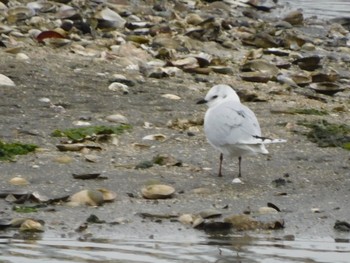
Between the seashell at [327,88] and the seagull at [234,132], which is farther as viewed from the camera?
the seashell at [327,88]

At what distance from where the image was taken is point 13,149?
7.70m

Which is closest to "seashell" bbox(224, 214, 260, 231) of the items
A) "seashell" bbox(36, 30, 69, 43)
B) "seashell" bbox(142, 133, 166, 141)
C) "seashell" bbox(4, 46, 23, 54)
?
"seashell" bbox(142, 133, 166, 141)

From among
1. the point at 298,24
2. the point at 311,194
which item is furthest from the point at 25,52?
the point at 298,24

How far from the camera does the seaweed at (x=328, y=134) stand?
333 inches

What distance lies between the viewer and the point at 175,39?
487 inches

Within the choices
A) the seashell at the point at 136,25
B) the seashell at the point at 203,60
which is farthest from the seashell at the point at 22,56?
the seashell at the point at 136,25

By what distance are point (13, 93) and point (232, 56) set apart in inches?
149

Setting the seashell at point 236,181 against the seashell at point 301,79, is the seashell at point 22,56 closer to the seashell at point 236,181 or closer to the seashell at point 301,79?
the seashell at point 301,79

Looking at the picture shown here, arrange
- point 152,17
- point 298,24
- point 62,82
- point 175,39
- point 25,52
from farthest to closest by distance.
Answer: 1. point 298,24
2. point 152,17
3. point 175,39
4. point 25,52
5. point 62,82

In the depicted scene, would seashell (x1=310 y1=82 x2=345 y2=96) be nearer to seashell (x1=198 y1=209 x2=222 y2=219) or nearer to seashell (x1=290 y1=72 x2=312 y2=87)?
seashell (x1=290 y1=72 x2=312 y2=87)

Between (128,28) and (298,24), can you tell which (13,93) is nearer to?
(128,28)

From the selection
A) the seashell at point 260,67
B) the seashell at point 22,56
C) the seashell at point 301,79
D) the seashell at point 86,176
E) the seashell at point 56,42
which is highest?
the seashell at point 86,176

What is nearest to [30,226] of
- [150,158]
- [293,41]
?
[150,158]

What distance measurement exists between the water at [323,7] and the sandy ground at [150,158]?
6585 mm
